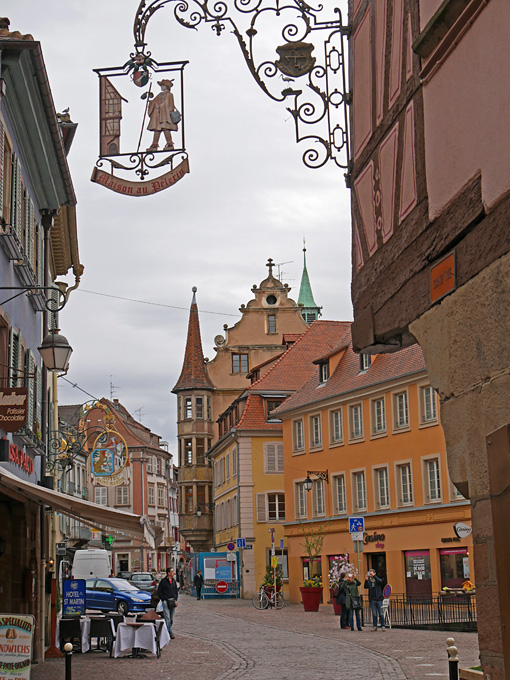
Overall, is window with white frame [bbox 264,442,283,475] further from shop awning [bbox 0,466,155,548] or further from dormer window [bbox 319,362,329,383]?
shop awning [bbox 0,466,155,548]

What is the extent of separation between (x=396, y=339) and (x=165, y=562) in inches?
4142

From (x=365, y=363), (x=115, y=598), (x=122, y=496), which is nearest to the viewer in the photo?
(x=115, y=598)

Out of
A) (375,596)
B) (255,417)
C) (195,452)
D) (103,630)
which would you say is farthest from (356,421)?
(195,452)

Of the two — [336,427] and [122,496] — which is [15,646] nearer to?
[336,427]

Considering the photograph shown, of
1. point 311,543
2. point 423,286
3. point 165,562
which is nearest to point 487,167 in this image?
point 423,286

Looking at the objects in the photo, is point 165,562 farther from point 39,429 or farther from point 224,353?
point 39,429

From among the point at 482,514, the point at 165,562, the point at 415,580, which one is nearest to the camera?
the point at 482,514

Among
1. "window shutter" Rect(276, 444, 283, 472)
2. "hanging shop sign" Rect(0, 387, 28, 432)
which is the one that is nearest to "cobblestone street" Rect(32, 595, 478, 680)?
"hanging shop sign" Rect(0, 387, 28, 432)

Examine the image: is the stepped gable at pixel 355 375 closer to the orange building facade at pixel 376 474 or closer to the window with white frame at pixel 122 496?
the orange building facade at pixel 376 474

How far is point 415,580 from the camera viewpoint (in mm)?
37500

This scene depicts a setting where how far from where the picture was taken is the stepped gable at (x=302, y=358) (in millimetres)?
53500

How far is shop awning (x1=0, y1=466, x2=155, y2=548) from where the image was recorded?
1339 centimetres

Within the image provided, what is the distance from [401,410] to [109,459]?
16938 mm

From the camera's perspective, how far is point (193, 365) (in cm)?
6875
